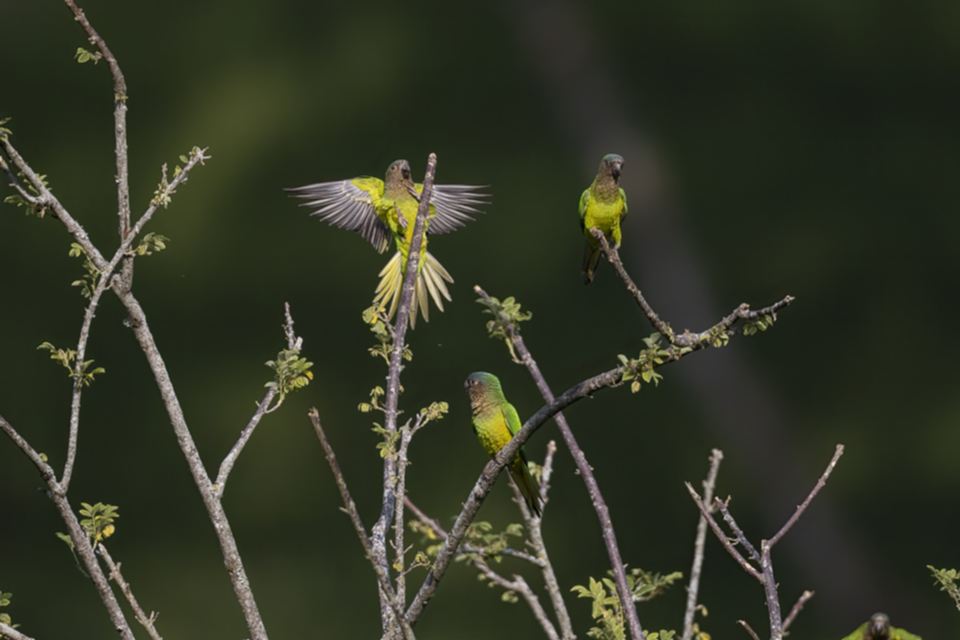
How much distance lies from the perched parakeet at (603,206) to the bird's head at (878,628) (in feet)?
4.03

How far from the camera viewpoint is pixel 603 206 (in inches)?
89.2

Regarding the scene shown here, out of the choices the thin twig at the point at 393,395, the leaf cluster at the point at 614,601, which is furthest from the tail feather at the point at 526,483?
the thin twig at the point at 393,395

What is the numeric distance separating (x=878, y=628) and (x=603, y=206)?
1.34m

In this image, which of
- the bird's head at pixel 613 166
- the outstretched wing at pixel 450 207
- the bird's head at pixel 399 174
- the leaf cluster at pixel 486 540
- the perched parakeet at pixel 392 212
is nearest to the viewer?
the leaf cluster at pixel 486 540

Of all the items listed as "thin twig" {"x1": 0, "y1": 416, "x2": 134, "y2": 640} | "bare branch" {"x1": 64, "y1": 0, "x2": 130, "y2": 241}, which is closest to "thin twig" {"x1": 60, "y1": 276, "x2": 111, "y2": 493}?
"thin twig" {"x1": 0, "y1": 416, "x2": 134, "y2": 640}

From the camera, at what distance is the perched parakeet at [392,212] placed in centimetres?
265

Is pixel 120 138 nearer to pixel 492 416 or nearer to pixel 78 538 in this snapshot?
pixel 78 538

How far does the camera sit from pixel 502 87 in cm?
342

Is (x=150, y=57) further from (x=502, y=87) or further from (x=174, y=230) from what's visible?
(x=502, y=87)

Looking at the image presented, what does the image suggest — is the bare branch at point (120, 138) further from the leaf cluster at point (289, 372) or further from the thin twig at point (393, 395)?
the thin twig at point (393, 395)

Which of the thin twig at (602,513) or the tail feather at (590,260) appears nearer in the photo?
the thin twig at (602,513)

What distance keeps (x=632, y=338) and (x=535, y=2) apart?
1301mm

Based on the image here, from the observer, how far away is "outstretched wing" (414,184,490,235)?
2.77 metres

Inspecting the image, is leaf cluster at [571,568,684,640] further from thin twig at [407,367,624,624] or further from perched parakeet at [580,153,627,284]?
perched parakeet at [580,153,627,284]
